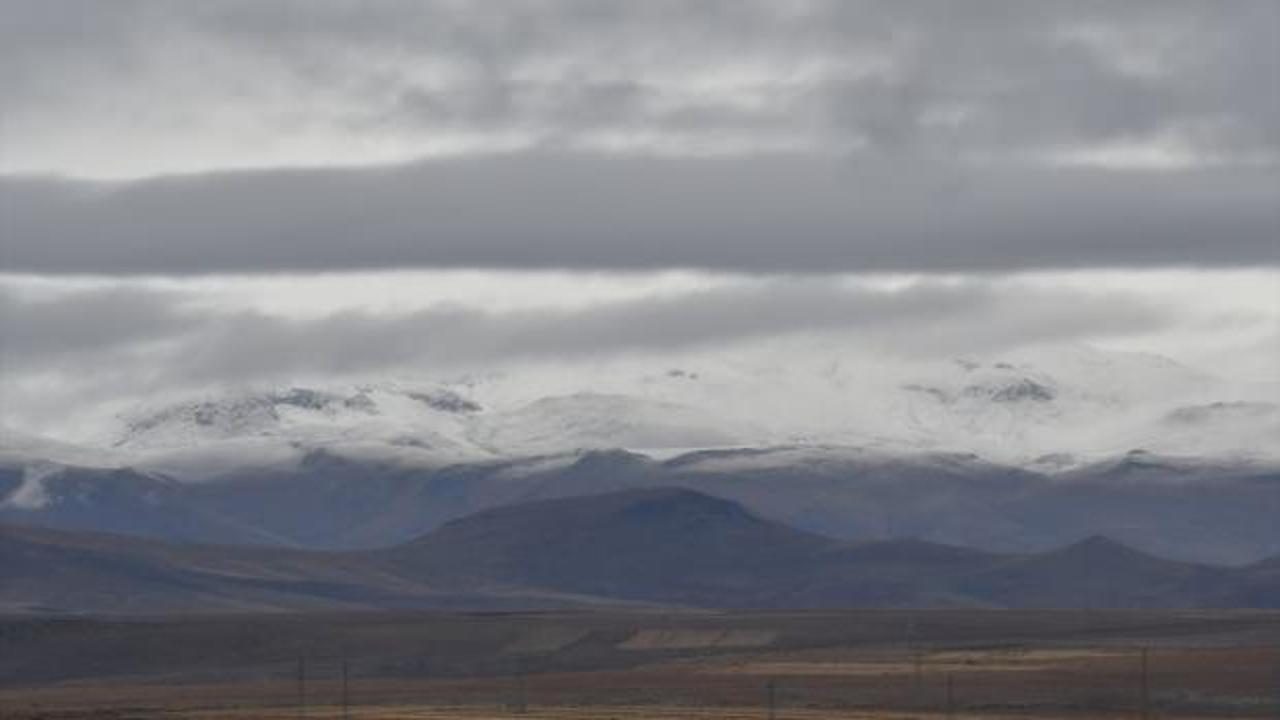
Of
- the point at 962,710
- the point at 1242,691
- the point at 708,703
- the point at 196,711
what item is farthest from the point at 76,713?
the point at 1242,691

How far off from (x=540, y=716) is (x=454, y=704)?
21.1m

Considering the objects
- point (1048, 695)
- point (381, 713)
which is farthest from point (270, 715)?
point (1048, 695)

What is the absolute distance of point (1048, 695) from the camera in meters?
197

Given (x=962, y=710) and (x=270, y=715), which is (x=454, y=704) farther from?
(x=962, y=710)

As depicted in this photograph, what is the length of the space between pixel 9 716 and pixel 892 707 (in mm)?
44028

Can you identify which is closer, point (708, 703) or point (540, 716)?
point (540, 716)

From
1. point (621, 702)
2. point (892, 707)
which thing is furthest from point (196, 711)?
point (892, 707)

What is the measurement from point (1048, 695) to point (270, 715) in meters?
41.3

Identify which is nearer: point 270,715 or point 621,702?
point 270,715

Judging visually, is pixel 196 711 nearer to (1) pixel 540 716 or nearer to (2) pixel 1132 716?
(1) pixel 540 716

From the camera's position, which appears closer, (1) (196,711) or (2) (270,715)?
(2) (270,715)

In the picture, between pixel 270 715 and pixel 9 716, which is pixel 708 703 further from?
pixel 9 716

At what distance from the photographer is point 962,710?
186 metres

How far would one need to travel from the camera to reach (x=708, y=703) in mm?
194000
